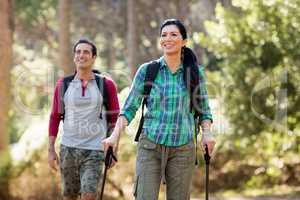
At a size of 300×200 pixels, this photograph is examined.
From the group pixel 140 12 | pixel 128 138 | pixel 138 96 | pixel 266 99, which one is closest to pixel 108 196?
pixel 128 138

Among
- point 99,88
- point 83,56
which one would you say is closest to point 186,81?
point 99,88

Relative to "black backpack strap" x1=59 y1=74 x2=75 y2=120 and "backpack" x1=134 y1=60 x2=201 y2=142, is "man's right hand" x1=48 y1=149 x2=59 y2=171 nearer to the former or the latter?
"black backpack strap" x1=59 y1=74 x2=75 y2=120

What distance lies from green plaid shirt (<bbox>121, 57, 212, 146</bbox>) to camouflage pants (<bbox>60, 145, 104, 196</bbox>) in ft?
4.00

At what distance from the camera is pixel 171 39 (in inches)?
183

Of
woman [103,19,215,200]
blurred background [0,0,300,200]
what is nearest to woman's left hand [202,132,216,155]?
woman [103,19,215,200]

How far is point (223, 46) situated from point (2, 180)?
539 centimetres

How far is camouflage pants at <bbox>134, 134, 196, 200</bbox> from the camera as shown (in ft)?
14.7

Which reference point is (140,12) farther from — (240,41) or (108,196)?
(108,196)

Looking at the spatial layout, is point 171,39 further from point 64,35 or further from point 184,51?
point 64,35

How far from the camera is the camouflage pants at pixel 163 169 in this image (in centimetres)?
449

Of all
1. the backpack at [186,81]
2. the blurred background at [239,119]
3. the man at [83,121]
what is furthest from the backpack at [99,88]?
the blurred background at [239,119]

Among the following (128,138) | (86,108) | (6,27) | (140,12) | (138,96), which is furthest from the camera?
(140,12)

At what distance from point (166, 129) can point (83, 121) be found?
1438mm

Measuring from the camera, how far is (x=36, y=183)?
9.17 meters
